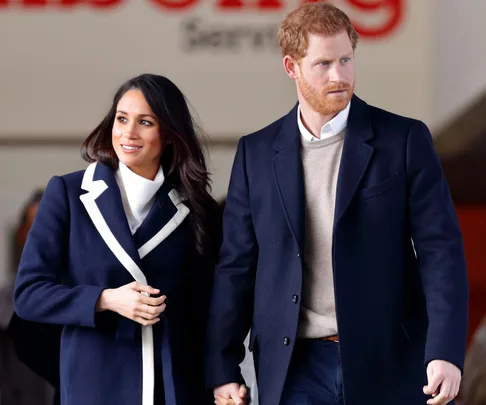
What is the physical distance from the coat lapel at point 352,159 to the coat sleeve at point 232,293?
0.25 metres

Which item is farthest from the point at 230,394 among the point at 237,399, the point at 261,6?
the point at 261,6

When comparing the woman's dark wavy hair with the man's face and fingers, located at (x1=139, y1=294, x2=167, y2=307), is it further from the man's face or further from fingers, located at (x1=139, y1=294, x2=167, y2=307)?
the man's face

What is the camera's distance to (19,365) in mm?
3857

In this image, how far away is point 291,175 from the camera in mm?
2652

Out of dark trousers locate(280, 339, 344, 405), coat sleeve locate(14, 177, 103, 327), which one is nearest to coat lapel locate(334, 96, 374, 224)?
dark trousers locate(280, 339, 344, 405)

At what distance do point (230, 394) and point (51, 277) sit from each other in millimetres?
468

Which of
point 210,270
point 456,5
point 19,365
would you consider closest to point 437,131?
point 456,5

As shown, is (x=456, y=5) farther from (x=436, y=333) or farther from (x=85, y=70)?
(x=436, y=333)

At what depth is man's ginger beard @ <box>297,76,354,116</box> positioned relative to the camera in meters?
2.58

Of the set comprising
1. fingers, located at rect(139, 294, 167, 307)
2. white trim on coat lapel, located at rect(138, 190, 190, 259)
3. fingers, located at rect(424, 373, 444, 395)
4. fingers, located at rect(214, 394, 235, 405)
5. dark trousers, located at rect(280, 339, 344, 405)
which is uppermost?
white trim on coat lapel, located at rect(138, 190, 190, 259)

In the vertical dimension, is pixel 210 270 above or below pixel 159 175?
below

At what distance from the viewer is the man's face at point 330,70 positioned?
258 cm

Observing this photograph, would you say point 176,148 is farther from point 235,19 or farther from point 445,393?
point 235,19

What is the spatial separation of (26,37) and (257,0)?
1381 mm
